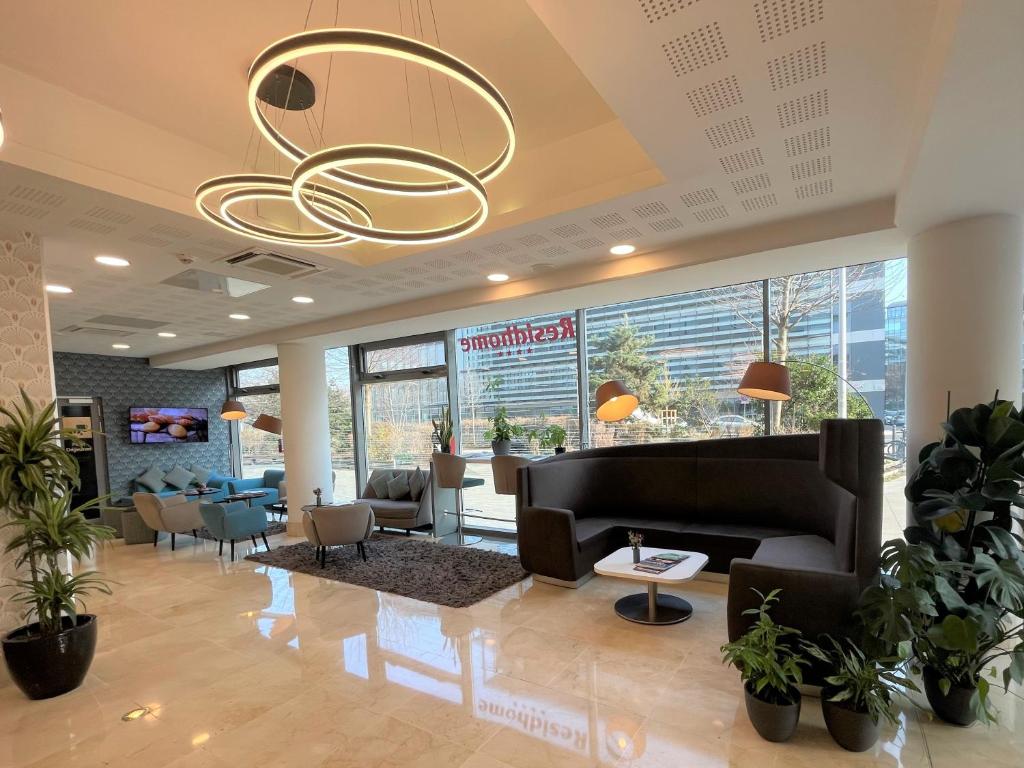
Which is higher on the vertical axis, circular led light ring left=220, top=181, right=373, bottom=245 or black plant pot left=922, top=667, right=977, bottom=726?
circular led light ring left=220, top=181, right=373, bottom=245

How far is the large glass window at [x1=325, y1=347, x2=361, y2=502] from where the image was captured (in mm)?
9375

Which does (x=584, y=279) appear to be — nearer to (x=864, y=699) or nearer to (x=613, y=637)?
(x=613, y=637)

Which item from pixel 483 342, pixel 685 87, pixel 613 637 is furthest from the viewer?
pixel 483 342

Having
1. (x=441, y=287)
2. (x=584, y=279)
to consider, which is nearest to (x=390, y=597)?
(x=441, y=287)

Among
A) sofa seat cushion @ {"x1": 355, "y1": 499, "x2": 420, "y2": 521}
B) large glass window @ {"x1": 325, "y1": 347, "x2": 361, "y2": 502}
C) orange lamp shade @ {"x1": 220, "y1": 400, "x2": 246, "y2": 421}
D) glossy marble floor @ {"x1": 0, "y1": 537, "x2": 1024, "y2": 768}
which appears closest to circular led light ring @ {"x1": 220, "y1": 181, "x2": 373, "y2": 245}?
glossy marble floor @ {"x1": 0, "y1": 537, "x2": 1024, "y2": 768}

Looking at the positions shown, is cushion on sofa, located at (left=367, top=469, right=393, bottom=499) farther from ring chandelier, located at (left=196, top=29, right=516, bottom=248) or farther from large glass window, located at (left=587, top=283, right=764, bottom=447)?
ring chandelier, located at (left=196, top=29, right=516, bottom=248)

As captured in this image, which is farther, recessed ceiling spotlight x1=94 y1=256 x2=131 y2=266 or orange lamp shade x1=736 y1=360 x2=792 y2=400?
recessed ceiling spotlight x1=94 y1=256 x2=131 y2=266

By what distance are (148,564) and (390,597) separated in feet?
13.1

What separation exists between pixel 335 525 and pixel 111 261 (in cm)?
338

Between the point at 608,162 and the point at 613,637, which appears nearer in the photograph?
the point at 608,162

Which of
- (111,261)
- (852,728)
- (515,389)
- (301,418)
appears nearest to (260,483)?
(301,418)

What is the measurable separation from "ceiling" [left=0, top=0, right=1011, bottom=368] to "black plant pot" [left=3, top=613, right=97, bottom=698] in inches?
109

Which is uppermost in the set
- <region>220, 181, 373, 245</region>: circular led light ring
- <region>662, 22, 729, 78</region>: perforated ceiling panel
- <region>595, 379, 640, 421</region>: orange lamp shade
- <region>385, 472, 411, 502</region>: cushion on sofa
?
<region>662, 22, 729, 78</region>: perforated ceiling panel

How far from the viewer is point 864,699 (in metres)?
2.45
